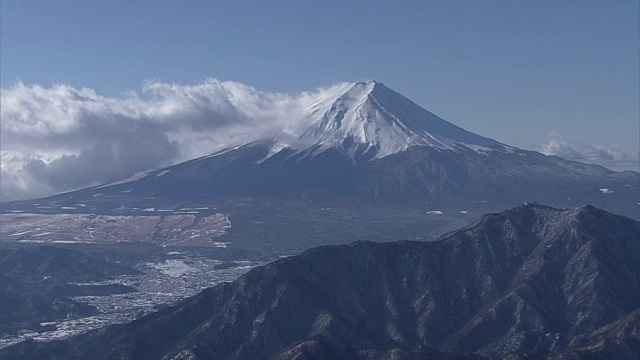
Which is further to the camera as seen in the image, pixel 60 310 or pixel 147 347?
pixel 60 310

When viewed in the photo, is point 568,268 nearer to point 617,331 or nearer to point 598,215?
point 598,215

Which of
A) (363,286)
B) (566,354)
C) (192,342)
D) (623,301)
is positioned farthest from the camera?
(363,286)

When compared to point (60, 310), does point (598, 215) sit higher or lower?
higher

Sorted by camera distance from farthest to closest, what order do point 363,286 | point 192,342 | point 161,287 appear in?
point 161,287 < point 363,286 < point 192,342

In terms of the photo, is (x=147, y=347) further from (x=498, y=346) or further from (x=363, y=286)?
(x=498, y=346)

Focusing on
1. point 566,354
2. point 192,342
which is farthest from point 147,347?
point 566,354

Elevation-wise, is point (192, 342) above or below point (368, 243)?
below

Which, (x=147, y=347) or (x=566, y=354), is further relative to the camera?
(x=147, y=347)

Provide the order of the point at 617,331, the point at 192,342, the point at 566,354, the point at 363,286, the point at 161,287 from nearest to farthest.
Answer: the point at 566,354 → the point at 617,331 → the point at 192,342 → the point at 363,286 → the point at 161,287

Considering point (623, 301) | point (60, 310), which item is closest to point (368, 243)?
point (623, 301)
